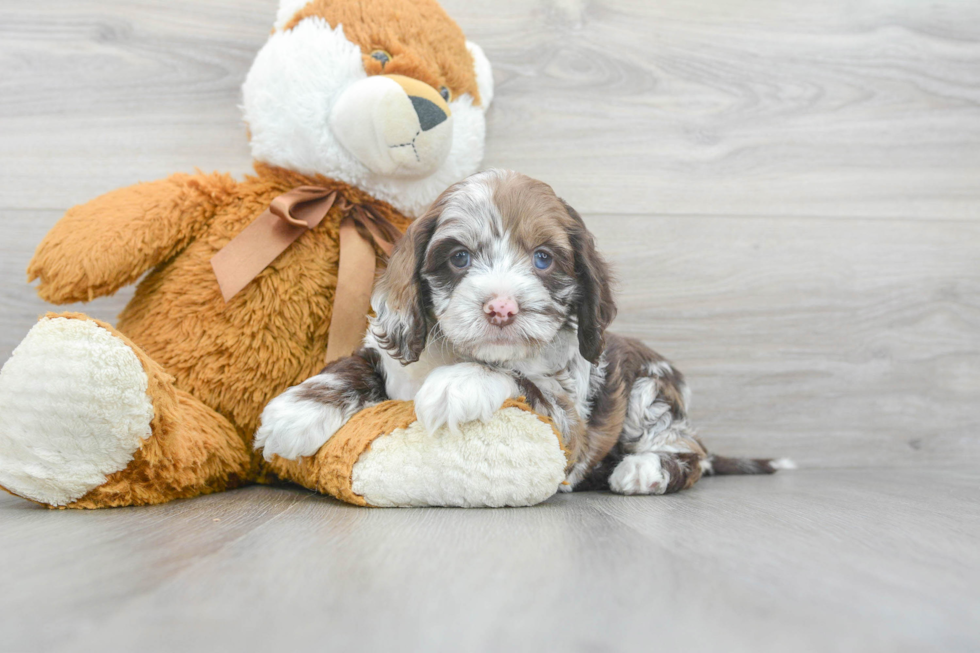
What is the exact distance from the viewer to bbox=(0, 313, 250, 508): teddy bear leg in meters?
1.46

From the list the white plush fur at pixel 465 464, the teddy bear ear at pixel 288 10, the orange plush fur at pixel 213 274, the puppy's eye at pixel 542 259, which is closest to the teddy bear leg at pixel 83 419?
the orange plush fur at pixel 213 274

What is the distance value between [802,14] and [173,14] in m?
2.30

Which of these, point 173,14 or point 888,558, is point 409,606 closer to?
point 888,558

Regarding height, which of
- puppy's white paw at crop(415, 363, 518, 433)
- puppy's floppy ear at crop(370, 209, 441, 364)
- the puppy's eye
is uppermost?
the puppy's eye

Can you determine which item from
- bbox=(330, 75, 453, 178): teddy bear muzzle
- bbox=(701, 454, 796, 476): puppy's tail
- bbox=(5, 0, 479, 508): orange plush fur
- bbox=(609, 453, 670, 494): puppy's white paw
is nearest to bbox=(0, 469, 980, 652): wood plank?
bbox=(609, 453, 670, 494): puppy's white paw


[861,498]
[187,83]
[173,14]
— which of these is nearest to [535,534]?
[861,498]

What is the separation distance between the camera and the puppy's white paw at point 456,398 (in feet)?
4.86

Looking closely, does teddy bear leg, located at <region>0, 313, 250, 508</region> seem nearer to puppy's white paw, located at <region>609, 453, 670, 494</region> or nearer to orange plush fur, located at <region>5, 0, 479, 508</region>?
orange plush fur, located at <region>5, 0, 479, 508</region>

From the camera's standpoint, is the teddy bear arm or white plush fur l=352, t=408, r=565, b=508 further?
the teddy bear arm

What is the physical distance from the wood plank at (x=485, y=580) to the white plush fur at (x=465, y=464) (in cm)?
5

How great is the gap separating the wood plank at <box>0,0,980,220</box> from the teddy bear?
464mm

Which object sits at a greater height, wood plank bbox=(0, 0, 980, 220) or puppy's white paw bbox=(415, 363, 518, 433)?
wood plank bbox=(0, 0, 980, 220)

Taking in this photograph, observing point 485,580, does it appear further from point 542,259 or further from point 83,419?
point 83,419

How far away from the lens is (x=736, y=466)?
2.38 metres
